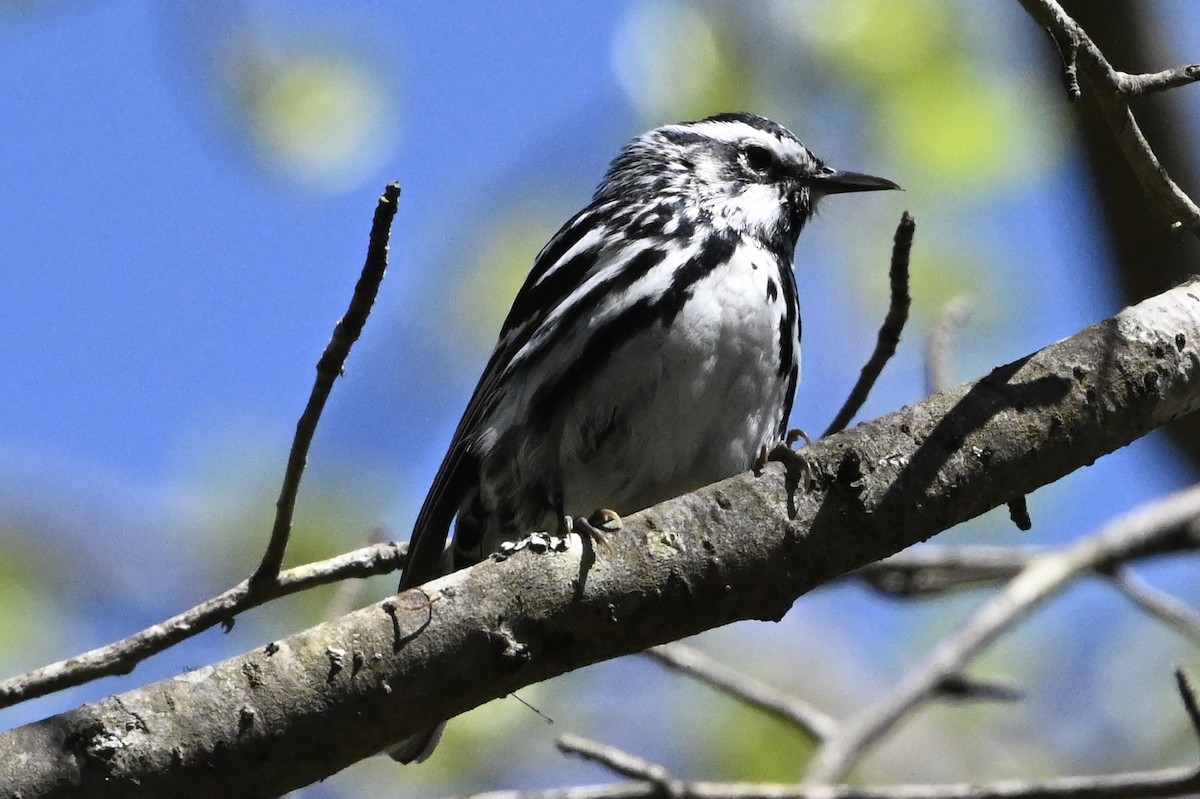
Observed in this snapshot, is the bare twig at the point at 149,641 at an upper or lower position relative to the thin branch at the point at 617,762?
upper

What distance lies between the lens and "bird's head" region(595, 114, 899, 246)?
181 inches

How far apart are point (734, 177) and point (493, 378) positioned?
4.00ft

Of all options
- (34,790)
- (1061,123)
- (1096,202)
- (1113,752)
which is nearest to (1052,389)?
(34,790)

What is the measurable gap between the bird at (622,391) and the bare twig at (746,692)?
456 millimetres

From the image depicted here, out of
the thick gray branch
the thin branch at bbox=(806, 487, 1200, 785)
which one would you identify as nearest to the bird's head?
the thin branch at bbox=(806, 487, 1200, 785)

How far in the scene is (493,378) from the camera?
4289 mm

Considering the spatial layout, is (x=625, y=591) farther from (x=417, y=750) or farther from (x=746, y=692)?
(x=746, y=692)

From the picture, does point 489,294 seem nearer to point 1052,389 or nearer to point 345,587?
point 345,587

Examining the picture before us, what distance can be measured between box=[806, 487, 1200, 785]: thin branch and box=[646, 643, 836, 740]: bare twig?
0.32 feet

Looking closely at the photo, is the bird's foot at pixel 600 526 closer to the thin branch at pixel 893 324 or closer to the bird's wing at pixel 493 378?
the thin branch at pixel 893 324

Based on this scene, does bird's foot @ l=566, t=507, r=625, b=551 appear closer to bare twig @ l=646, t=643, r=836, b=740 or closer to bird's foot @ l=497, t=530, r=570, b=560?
bird's foot @ l=497, t=530, r=570, b=560

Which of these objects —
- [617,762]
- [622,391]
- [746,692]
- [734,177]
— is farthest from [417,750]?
[734,177]

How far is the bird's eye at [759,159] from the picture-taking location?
16.4ft

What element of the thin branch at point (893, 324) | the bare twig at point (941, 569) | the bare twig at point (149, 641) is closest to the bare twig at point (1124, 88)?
the thin branch at point (893, 324)
